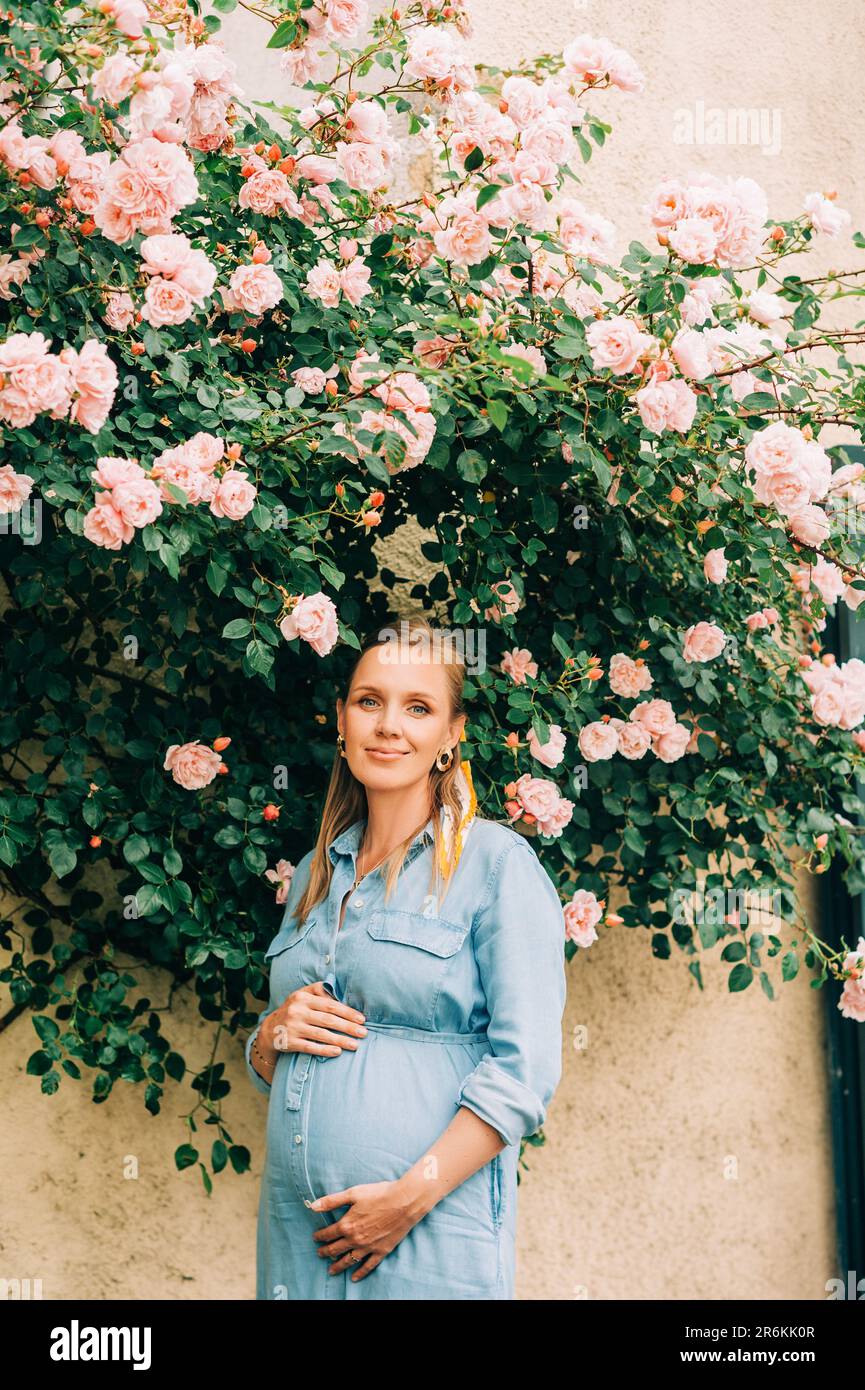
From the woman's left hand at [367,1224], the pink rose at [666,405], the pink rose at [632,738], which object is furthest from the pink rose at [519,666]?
the woman's left hand at [367,1224]

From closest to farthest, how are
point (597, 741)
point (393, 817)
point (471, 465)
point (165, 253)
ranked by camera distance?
1. point (165, 253)
2. point (393, 817)
3. point (471, 465)
4. point (597, 741)

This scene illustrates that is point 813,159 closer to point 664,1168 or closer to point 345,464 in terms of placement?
point 345,464

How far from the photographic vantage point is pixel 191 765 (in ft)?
8.48

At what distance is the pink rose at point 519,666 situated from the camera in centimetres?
270

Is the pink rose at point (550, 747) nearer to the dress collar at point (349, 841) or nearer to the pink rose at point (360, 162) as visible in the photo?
the dress collar at point (349, 841)

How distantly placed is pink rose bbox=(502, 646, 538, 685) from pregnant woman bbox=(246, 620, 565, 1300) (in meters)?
0.38

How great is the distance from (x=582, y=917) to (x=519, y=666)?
632mm

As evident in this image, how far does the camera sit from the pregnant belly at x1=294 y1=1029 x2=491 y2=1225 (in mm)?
2033

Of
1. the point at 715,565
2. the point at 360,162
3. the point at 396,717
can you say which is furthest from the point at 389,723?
the point at 360,162

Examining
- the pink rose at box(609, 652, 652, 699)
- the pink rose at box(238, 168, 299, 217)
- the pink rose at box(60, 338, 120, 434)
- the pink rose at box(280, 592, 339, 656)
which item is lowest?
the pink rose at box(280, 592, 339, 656)

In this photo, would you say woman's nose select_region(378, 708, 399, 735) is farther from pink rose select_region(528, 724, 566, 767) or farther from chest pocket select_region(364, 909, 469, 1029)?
pink rose select_region(528, 724, 566, 767)

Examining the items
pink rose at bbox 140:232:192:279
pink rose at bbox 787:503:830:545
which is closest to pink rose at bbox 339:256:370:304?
pink rose at bbox 140:232:192:279

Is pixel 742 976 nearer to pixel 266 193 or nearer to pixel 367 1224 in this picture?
pixel 367 1224
